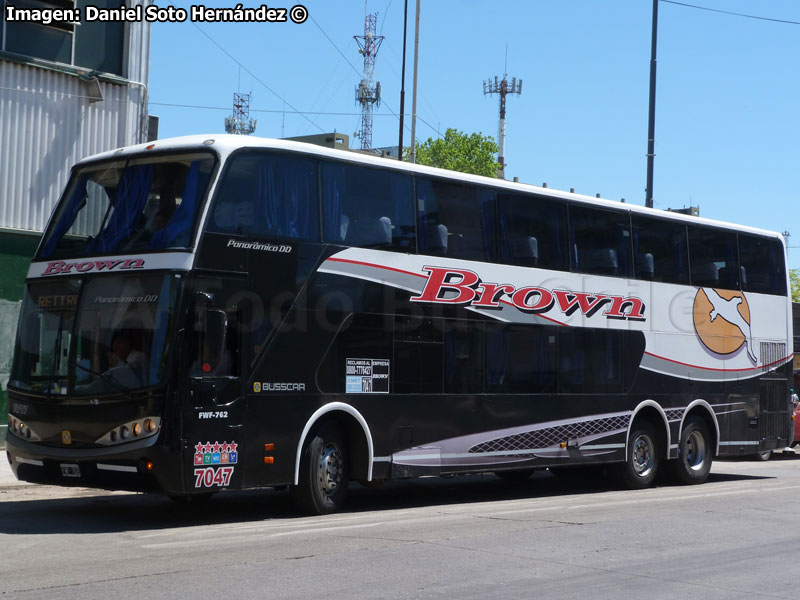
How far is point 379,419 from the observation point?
45.2 ft

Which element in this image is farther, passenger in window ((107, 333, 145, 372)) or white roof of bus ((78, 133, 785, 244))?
white roof of bus ((78, 133, 785, 244))

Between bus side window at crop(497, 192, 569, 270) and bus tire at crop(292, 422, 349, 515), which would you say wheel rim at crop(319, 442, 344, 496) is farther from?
bus side window at crop(497, 192, 569, 270)

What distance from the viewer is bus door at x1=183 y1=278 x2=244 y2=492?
11602 mm

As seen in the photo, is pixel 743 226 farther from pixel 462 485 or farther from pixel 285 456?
pixel 285 456

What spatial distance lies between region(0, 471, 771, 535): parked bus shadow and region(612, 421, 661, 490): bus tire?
0.30 m

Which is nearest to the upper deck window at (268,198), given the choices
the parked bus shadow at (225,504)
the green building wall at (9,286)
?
the parked bus shadow at (225,504)

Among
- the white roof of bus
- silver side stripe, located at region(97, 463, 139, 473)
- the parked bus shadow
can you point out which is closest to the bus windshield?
silver side stripe, located at region(97, 463, 139, 473)

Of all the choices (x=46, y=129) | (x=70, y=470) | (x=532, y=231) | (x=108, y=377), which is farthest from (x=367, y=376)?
(x=46, y=129)

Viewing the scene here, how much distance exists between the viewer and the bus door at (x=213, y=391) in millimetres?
11602

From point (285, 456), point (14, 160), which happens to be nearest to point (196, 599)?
point (285, 456)

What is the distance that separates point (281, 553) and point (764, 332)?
1375 cm

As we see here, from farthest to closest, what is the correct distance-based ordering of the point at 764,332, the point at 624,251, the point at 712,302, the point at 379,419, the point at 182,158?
the point at 764,332, the point at 712,302, the point at 624,251, the point at 379,419, the point at 182,158

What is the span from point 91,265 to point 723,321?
39.4 ft

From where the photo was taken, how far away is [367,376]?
13.7m
